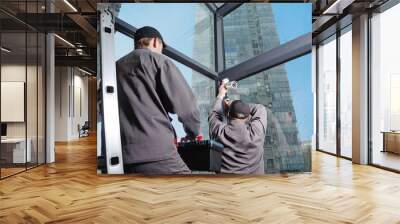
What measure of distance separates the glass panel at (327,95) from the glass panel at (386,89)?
6.18ft

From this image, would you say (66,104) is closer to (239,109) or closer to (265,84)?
(239,109)

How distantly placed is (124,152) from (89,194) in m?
1.05

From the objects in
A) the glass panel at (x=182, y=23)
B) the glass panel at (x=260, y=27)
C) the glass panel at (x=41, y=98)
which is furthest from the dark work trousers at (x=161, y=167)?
the glass panel at (x=41, y=98)

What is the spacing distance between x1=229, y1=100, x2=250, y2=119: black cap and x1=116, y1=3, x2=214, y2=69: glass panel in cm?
69

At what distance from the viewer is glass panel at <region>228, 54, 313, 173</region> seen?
575 cm

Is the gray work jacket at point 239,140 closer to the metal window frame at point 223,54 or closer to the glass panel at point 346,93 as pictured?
the metal window frame at point 223,54

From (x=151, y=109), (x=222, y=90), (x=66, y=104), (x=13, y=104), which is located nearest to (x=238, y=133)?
(x=222, y=90)

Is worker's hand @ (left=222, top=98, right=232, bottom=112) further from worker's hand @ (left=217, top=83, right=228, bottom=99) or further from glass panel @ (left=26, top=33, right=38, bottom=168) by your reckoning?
glass panel @ (left=26, top=33, right=38, bottom=168)

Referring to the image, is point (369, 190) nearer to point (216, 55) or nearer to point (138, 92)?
point (216, 55)

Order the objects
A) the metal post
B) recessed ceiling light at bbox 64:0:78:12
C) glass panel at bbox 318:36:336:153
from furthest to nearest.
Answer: glass panel at bbox 318:36:336:153, recessed ceiling light at bbox 64:0:78:12, the metal post

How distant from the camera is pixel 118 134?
561 cm

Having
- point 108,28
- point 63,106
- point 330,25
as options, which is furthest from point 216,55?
point 63,106

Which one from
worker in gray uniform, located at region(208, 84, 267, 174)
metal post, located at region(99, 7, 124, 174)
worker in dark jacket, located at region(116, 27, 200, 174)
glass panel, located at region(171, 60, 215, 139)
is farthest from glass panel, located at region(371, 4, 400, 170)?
metal post, located at region(99, 7, 124, 174)

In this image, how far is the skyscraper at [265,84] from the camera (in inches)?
226
